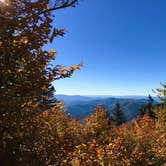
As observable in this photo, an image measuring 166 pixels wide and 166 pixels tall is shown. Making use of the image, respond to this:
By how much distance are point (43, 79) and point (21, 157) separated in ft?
6.81

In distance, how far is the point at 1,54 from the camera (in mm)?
7113

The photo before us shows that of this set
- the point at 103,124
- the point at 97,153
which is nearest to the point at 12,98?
the point at 97,153

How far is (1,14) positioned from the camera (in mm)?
7203

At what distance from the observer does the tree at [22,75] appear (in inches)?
279

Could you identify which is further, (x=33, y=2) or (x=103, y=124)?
(x=103, y=124)

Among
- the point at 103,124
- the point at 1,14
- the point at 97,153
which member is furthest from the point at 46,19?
the point at 103,124

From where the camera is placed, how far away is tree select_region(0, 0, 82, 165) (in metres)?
7.07

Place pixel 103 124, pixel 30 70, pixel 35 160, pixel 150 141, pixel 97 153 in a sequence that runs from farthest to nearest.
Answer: pixel 103 124 → pixel 150 141 → pixel 97 153 → pixel 35 160 → pixel 30 70

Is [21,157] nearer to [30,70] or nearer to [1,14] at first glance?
[30,70]

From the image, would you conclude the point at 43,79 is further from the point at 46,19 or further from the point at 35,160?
the point at 35,160

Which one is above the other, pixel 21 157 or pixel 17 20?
pixel 17 20

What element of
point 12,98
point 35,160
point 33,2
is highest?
point 33,2

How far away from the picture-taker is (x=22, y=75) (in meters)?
7.27

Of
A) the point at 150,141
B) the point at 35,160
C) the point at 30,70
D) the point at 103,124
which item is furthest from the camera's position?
the point at 103,124
